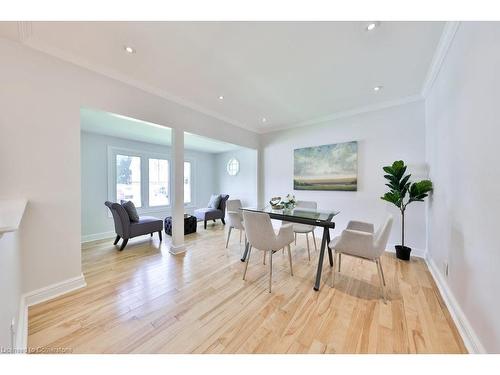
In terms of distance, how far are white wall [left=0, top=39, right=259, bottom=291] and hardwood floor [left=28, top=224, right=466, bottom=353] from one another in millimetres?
451

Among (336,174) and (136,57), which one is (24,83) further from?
(336,174)

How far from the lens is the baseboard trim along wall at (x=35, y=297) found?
129cm

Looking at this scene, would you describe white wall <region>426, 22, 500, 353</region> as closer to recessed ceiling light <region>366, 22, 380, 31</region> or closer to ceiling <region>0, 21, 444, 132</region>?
ceiling <region>0, 21, 444, 132</region>

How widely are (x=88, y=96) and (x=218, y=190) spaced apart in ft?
15.5

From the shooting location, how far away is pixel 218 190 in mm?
6617

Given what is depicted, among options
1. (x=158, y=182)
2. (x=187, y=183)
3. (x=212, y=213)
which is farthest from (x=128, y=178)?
(x=212, y=213)

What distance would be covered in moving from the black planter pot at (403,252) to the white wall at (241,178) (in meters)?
3.12

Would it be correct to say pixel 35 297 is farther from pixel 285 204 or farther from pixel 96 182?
pixel 285 204

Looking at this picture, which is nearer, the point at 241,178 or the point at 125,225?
the point at 125,225

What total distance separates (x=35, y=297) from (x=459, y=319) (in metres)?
3.81

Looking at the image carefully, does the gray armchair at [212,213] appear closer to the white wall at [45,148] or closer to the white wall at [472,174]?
the white wall at [45,148]

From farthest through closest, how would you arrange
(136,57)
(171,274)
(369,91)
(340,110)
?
(340,110)
(369,91)
(171,274)
(136,57)

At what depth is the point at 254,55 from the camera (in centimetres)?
195
